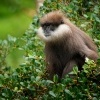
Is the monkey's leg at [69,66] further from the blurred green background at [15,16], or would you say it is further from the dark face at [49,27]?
the blurred green background at [15,16]

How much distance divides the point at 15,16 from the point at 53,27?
5986 millimetres

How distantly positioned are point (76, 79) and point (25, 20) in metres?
6.46

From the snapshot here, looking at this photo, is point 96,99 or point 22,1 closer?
point 96,99

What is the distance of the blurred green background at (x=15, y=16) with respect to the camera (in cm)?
976

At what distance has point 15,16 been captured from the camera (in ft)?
35.0

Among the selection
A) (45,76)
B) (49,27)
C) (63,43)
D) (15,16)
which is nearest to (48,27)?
(49,27)

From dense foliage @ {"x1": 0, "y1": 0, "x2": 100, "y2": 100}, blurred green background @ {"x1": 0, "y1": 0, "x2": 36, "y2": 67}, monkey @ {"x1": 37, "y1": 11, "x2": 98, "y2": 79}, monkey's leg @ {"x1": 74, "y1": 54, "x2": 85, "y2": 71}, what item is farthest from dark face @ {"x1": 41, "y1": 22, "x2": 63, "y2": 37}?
blurred green background @ {"x1": 0, "y1": 0, "x2": 36, "y2": 67}

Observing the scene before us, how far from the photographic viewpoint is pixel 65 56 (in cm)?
478

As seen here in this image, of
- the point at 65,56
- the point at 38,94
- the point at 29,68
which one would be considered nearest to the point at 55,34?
the point at 65,56

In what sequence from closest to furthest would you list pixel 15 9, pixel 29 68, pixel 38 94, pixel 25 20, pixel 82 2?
pixel 38 94 → pixel 29 68 → pixel 82 2 → pixel 25 20 → pixel 15 9

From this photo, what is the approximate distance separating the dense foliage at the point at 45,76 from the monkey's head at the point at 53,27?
0.16 meters

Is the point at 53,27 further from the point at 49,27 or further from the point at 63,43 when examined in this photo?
the point at 63,43

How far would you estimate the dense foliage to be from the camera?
3.71 meters

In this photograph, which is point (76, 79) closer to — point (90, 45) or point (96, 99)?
point (96, 99)
